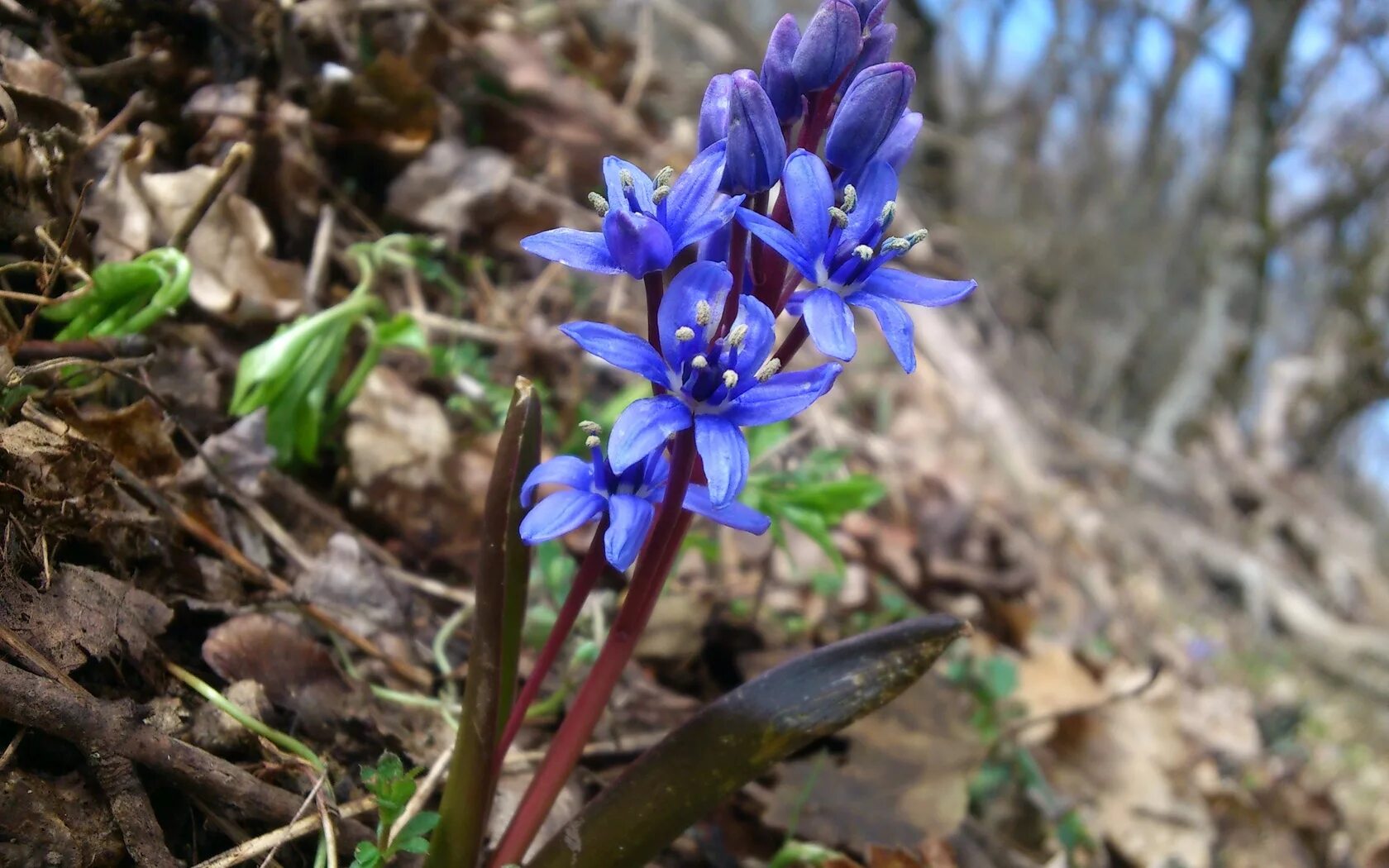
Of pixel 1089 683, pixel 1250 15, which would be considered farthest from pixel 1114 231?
pixel 1089 683

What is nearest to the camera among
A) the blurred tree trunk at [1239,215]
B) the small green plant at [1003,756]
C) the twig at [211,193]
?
the twig at [211,193]

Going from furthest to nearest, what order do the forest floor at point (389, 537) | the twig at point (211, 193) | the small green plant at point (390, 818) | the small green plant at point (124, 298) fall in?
1. the twig at point (211, 193)
2. the small green plant at point (124, 298)
3. the forest floor at point (389, 537)
4. the small green plant at point (390, 818)

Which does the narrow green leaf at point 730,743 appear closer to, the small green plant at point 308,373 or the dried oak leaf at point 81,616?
the dried oak leaf at point 81,616

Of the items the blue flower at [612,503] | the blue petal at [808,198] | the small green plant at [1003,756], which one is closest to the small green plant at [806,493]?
the small green plant at [1003,756]

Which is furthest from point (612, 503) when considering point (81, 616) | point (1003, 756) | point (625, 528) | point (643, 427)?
point (1003, 756)

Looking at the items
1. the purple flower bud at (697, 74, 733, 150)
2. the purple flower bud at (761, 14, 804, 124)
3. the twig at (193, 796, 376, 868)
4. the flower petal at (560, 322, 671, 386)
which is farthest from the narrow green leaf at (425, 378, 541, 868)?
the purple flower bud at (761, 14, 804, 124)

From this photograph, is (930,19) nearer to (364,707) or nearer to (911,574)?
(911,574)

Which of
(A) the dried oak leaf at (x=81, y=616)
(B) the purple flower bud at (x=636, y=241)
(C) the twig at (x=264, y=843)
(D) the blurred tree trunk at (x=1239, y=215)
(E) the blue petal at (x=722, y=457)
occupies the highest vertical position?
(D) the blurred tree trunk at (x=1239, y=215)
